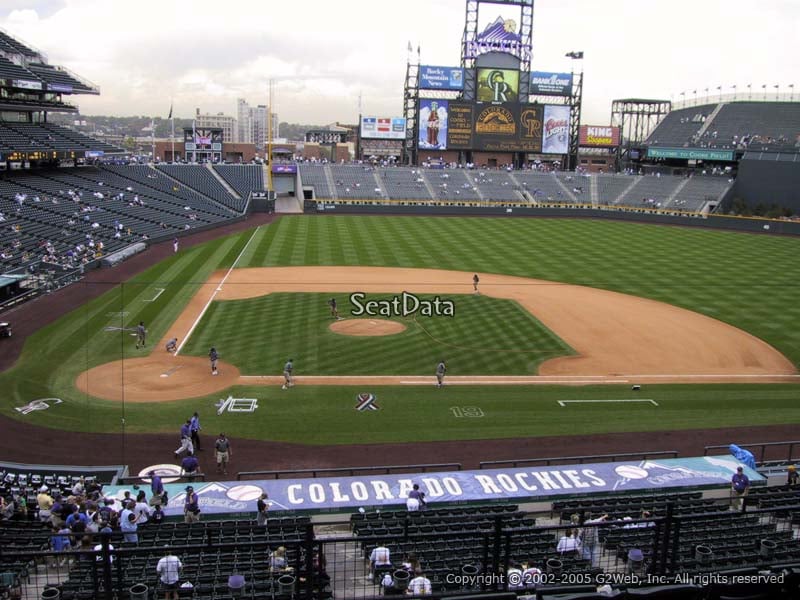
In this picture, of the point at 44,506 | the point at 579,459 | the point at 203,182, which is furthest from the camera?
the point at 203,182

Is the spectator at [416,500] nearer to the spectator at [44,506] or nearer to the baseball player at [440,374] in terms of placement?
the spectator at [44,506]

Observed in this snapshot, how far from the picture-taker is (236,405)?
24047 millimetres

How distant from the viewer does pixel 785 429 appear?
23.1 metres

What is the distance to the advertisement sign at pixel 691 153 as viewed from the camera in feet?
308

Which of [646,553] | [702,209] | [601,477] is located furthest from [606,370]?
[702,209]

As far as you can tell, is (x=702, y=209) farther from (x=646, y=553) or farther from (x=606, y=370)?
(x=646, y=553)

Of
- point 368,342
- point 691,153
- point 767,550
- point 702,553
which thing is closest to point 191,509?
point 702,553

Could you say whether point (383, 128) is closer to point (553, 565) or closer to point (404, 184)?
point (404, 184)

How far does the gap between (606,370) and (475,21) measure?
8187 cm

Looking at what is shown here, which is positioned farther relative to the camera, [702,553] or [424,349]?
[424,349]

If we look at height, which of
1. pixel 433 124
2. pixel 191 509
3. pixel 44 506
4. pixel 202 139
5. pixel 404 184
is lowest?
pixel 44 506

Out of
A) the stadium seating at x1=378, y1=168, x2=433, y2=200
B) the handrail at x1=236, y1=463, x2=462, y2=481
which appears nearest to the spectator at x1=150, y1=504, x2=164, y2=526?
the handrail at x1=236, y1=463, x2=462, y2=481

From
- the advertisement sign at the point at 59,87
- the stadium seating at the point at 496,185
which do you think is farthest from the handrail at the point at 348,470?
the stadium seating at the point at 496,185

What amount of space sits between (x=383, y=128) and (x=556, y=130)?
25.8 metres
